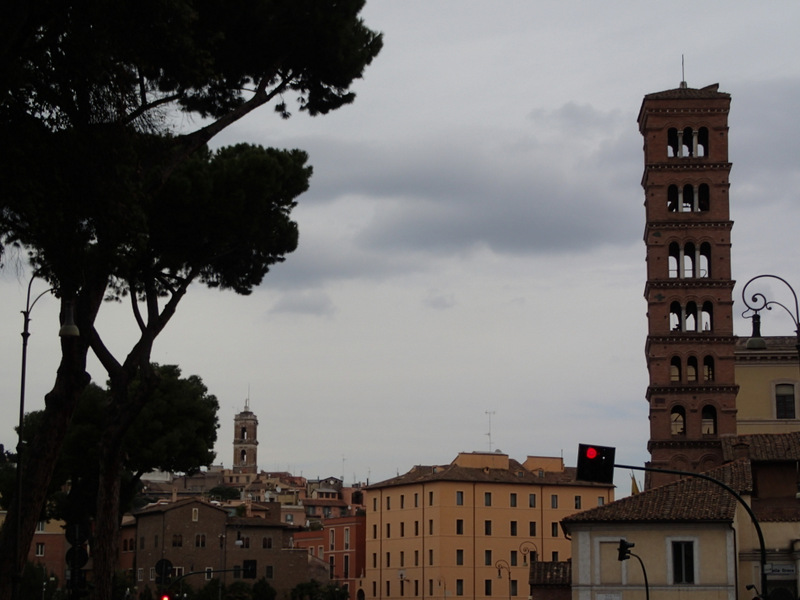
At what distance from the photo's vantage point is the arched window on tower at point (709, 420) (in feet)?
194

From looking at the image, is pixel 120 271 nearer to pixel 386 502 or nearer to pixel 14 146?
pixel 14 146

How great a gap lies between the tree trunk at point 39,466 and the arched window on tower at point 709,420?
1647 inches

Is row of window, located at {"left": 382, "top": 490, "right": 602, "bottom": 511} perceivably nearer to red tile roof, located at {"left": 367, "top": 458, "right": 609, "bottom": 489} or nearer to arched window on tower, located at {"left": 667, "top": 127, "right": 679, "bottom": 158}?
red tile roof, located at {"left": 367, "top": 458, "right": 609, "bottom": 489}

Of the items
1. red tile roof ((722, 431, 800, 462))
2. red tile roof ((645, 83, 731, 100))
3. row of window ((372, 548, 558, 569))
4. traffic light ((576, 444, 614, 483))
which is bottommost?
row of window ((372, 548, 558, 569))

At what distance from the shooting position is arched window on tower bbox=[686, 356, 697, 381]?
196ft

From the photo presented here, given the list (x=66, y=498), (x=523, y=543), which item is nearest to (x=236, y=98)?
(x=66, y=498)

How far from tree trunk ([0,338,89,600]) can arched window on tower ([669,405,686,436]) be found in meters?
41.3

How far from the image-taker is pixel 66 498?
50875 millimetres

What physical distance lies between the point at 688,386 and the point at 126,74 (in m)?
45.2

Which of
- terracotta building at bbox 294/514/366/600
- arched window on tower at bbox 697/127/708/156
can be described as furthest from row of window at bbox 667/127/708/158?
terracotta building at bbox 294/514/366/600

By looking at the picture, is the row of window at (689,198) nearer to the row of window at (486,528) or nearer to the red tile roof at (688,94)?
the red tile roof at (688,94)

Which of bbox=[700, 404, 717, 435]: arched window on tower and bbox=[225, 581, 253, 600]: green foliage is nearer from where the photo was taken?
bbox=[700, 404, 717, 435]: arched window on tower

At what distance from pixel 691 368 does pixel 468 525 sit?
48.3m

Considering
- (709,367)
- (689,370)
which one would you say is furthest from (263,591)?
(709,367)
